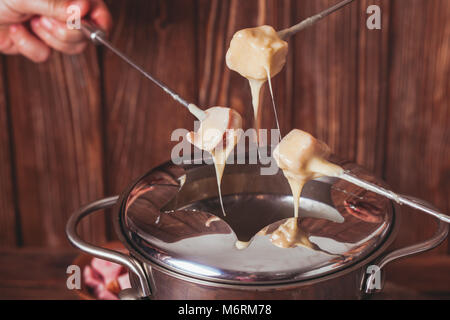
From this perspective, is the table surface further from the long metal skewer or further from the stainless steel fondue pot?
the long metal skewer

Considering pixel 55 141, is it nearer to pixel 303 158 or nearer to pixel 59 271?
pixel 59 271

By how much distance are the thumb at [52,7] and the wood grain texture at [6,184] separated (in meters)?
0.22

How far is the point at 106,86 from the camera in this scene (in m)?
1.33

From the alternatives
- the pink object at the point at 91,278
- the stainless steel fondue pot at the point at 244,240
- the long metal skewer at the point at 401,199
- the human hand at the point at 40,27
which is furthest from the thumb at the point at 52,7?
the long metal skewer at the point at 401,199

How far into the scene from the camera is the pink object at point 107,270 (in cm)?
109

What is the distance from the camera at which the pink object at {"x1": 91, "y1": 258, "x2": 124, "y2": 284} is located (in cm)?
109

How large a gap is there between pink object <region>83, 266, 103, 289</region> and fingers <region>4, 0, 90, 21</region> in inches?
19.5

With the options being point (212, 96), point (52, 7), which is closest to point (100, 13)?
point (52, 7)

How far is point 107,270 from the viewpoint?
3.60 ft

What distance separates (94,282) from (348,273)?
0.55m

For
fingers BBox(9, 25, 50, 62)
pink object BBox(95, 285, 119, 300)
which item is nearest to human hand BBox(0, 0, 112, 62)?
fingers BBox(9, 25, 50, 62)

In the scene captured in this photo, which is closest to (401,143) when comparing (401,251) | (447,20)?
(447,20)

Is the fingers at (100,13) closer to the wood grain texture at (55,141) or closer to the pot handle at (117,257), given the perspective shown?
the wood grain texture at (55,141)

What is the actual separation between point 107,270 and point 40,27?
0.55 meters
